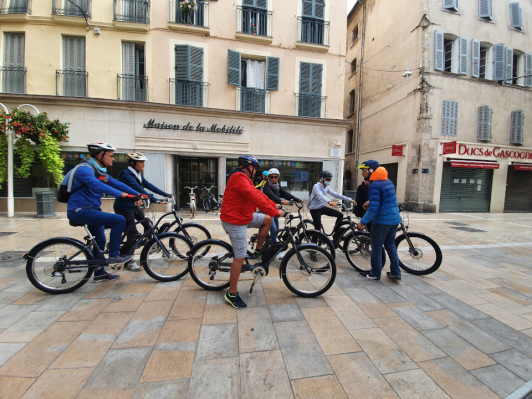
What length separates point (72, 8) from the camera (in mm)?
10586

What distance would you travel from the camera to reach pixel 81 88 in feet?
35.1

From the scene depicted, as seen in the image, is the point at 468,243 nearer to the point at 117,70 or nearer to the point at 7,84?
the point at 117,70

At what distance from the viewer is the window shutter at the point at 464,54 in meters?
13.8

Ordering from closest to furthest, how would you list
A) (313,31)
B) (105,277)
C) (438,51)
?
(105,277) → (313,31) → (438,51)

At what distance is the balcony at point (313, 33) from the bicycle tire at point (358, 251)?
11346mm

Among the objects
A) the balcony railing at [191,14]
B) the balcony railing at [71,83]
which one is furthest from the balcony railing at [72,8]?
the balcony railing at [191,14]

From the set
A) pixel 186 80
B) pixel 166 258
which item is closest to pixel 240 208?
pixel 166 258

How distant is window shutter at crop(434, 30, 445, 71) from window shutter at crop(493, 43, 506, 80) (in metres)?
3.78

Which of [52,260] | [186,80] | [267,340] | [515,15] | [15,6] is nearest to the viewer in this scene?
[267,340]

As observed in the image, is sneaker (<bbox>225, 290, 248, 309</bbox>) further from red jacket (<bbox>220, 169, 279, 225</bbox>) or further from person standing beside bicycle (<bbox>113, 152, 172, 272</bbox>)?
person standing beside bicycle (<bbox>113, 152, 172, 272</bbox>)

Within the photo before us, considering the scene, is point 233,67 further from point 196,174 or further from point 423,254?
point 423,254

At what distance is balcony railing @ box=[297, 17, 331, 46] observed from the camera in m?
12.3

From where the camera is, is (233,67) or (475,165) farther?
(475,165)

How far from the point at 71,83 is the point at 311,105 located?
1086 centimetres
